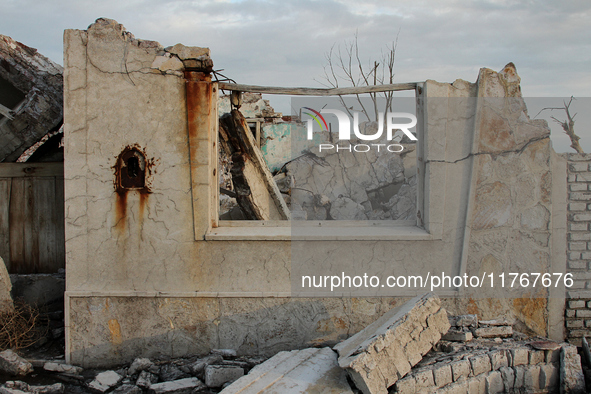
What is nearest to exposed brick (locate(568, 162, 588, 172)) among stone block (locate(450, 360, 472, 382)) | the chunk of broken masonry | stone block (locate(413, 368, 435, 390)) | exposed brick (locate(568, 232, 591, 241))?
exposed brick (locate(568, 232, 591, 241))

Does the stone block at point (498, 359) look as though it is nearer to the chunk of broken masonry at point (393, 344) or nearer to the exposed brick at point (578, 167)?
the chunk of broken masonry at point (393, 344)

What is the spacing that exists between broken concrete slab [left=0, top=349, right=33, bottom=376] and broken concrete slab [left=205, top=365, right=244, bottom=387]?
148cm

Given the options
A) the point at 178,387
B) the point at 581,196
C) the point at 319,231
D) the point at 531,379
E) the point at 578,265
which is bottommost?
the point at 178,387

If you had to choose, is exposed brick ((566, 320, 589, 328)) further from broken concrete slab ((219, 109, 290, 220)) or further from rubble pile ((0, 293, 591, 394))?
broken concrete slab ((219, 109, 290, 220))

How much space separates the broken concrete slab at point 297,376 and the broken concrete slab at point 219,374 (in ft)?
1.29

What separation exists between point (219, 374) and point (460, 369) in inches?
68.9

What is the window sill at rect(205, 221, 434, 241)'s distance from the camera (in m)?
3.66

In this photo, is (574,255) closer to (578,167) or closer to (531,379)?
(578,167)

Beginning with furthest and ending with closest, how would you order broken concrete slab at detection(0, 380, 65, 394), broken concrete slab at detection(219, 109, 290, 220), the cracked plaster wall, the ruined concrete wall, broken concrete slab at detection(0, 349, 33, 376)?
broken concrete slab at detection(219, 109, 290, 220)
the ruined concrete wall
the cracked plaster wall
broken concrete slab at detection(0, 349, 33, 376)
broken concrete slab at detection(0, 380, 65, 394)

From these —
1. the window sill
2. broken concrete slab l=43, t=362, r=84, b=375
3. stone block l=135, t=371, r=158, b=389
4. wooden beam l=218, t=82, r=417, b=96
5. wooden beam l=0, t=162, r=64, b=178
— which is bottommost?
stone block l=135, t=371, r=158, b=389

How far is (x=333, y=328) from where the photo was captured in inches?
147

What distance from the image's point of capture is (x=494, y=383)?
3043mm

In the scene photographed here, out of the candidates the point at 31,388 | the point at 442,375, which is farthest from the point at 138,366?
the point at 442,375

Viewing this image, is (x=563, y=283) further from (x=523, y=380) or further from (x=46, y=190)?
(x=46, y=190)
